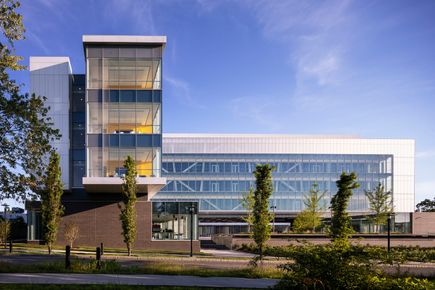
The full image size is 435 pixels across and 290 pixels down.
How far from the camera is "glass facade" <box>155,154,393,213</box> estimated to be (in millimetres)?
79125

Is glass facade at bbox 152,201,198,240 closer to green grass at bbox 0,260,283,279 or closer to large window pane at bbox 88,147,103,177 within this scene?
large window pane at bbox 88,147,103,177

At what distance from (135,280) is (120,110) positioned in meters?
26.3

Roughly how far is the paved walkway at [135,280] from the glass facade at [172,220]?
2367 cm

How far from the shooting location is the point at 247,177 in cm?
7962

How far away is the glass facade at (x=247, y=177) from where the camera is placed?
7912 centimetres

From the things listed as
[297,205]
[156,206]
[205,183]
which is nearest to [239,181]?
[205,183]

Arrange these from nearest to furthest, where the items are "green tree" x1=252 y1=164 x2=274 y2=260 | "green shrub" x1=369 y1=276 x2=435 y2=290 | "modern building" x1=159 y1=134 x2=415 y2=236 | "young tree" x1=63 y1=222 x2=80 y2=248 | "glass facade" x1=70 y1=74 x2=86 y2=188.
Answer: "green shrub" x1=369 y1=276 x2=435 y2=290
"green tree" x1=252 y1=164 x2=274 y2=260
"young tree" x1=63 y1=222 x2=80 y2=248
"glass facade" x1=70 y1=74 x2=86 y2=188
"modern building" x1=159 y1=134 x2=415 y2=236

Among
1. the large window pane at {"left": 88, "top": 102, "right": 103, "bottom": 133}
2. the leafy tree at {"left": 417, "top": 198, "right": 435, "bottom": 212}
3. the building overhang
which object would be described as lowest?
the leafy tree at {"left": 417, "top": 198, "right": 435, "bottom": 212}

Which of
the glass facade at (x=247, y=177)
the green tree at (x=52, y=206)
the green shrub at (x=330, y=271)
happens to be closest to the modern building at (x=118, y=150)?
the glass facade at (x=247, y=177)

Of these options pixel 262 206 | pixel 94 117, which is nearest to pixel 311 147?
pixel 94 117

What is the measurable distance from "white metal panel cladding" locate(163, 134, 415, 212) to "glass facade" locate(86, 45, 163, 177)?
39034 millimetres

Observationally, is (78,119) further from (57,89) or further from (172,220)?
(172,220)

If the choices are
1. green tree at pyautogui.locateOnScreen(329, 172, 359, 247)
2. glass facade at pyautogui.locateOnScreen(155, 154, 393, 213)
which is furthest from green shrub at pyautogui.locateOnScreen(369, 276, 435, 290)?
glass facade at pyautogui.locateOnScreen(155, 154, 393, 213)

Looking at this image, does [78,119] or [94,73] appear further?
[78,119]
